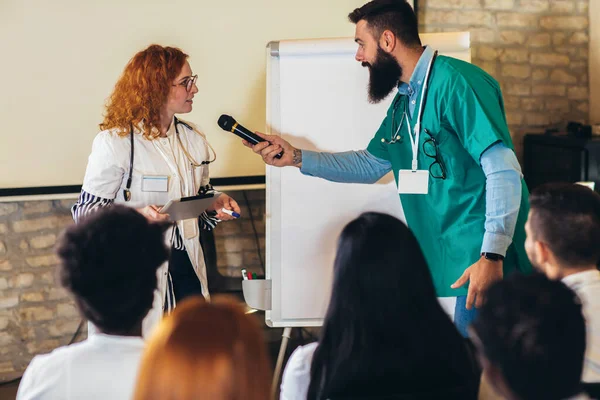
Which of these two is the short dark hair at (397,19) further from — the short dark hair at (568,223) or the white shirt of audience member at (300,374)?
the white shirt of audience member at (300,374)

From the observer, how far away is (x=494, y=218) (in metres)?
2.03

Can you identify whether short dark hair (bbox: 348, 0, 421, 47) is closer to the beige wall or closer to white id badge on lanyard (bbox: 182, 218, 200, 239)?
white id badge on lanyard (bbox: 182, 218, 200, 239)

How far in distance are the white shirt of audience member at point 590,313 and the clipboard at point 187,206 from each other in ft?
4.24

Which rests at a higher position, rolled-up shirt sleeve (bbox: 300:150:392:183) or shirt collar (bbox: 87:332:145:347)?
rolled-up shirt sleeve (bbox: 300:150:392:183)

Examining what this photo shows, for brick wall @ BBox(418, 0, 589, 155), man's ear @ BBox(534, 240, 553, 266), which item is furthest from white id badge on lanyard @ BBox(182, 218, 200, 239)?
brick wall @ BBox(418, 0, 589, 155)

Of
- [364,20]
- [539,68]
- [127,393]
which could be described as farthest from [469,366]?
[539,68]

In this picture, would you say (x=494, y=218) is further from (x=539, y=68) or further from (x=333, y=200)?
(x=539, y=68)

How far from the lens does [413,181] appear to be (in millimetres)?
2311

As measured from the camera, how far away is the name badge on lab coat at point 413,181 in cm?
229

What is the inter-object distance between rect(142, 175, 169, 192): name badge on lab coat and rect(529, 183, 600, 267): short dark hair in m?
1.41

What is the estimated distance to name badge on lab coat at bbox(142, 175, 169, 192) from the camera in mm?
2613

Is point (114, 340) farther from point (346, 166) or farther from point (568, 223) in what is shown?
point (346, 166)

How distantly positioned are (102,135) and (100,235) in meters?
1.25

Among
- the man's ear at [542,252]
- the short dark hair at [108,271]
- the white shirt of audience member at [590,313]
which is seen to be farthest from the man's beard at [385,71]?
the short dark hair at [108,271]
